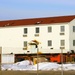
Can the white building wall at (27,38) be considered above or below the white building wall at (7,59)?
above

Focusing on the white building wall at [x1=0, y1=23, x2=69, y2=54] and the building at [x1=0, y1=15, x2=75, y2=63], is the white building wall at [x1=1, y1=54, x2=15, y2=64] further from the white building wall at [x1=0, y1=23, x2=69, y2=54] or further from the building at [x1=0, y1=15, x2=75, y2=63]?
the white building wall at [x1=0, y1=23, x2=69, y2=54]

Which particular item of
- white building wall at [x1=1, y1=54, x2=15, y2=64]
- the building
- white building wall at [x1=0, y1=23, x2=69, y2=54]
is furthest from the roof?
white building wall at [x1=1, y1=54, x2=15, y2=64]

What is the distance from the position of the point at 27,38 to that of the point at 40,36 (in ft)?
8.44

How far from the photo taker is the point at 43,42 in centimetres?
6144

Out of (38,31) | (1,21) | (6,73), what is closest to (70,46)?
(38,31)

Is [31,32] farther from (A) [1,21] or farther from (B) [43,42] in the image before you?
(A) [1,21]

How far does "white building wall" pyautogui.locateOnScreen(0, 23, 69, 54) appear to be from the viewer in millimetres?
60259

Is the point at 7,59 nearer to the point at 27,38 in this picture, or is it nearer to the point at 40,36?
the point at 40,36

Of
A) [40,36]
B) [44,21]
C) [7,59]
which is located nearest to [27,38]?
[40,36]

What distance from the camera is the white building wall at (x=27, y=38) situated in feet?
198

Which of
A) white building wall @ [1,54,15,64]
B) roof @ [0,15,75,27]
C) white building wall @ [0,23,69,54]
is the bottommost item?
white building wall @ [1,54,15,64]

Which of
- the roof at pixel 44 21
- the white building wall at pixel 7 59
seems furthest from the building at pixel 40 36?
the white building wall at pixel 7 59

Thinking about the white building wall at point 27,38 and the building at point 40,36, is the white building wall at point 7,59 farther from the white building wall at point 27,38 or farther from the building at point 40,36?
the white building wall at point 27,38

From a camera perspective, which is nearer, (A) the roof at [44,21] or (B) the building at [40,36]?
(B) the building at [40,36]
